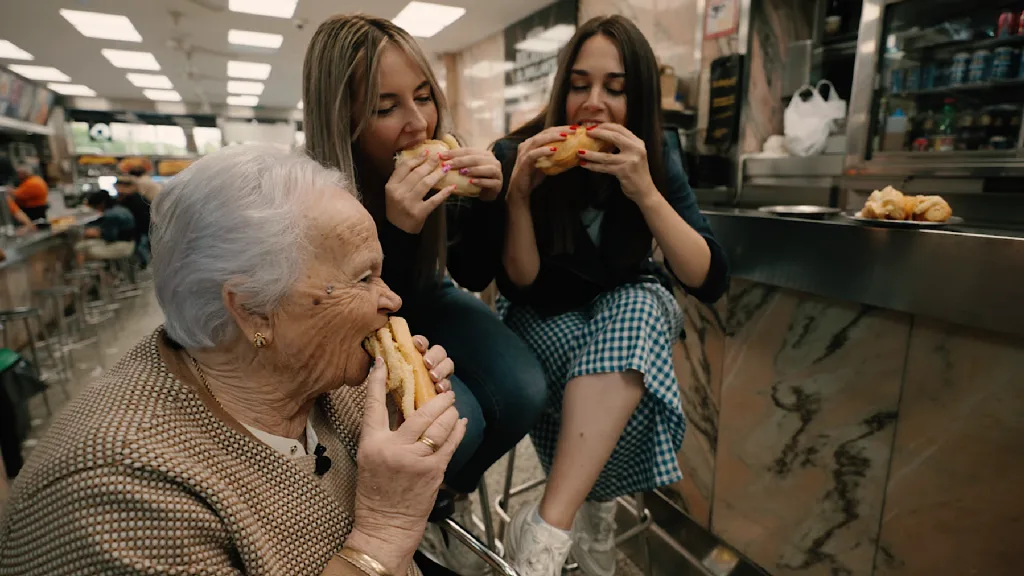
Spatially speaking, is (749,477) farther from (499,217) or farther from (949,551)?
(499,217)

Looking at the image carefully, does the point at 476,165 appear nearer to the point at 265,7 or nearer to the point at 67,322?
the point at 67,322

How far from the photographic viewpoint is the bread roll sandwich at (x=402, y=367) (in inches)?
37.0

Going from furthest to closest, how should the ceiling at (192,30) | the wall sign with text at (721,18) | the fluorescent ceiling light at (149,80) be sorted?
the fluorescent ceiling light at (149,80), the ceiling at (192,30), the wall sign with text at (721,18)

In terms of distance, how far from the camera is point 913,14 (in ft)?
10.2

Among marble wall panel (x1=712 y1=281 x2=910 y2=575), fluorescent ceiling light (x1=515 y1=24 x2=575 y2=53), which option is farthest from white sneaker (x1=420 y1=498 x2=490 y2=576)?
fluorescent ceiling light (x1=515 y1=24 x2=575 y2=53)

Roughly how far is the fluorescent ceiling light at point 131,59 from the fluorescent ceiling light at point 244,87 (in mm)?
2087

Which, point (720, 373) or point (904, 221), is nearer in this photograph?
point (904, 221)

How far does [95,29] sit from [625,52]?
9552 mm

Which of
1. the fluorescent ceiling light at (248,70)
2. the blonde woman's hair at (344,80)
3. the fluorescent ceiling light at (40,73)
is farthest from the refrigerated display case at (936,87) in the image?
the fluorescent ceiling light at (40,73)

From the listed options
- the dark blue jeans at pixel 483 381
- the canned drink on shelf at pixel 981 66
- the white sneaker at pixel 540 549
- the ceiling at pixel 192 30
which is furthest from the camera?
the ceiling at pixel 192 30

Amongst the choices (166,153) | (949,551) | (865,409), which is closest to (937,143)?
(865,409)

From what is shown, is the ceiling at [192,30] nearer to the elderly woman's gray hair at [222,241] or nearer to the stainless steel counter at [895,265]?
the stainless steel counter at [895,265]

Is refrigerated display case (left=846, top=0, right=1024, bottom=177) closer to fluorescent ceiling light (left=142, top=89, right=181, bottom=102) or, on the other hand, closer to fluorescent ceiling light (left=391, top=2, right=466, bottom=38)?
fluorescent ceiling light (left=391, top=2, right=466, bottom=38)

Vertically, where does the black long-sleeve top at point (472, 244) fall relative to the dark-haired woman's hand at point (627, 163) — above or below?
below
